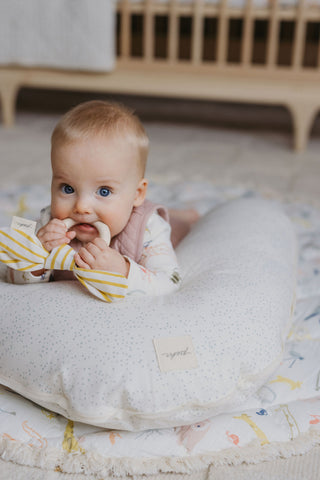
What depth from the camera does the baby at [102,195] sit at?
32.9 inches

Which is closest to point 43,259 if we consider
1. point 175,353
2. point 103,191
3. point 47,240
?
point 47,240

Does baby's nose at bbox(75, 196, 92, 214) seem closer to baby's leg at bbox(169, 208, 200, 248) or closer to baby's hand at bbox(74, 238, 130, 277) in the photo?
baby's hand at bbox(74, 238, 130, 277)

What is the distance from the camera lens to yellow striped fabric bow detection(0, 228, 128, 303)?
795mm

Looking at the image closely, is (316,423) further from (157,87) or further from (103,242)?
(157,87)

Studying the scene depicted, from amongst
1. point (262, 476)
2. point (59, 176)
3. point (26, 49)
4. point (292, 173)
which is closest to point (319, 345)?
point (262, 476)

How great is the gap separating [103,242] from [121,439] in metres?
0.28

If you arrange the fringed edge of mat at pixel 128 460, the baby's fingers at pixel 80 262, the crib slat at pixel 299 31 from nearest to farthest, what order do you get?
1. the fringed edge of mat at pixel 128 460
2. the baby's fingers at pixel 80 262
3. the crib slat at pixel 299 31

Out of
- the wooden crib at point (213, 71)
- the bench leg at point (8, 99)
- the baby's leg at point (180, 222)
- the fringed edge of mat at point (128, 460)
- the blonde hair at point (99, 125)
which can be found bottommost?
the bench leg at point (8, 99)

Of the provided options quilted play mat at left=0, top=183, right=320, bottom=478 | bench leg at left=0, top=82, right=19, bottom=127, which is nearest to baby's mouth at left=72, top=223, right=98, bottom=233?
quilted play mat at left=0, top=183, right=320, bottom=478

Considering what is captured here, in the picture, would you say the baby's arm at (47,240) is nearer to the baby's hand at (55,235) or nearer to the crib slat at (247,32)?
the baby's hand at (55,235)

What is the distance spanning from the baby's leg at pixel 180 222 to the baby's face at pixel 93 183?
1.08 feet

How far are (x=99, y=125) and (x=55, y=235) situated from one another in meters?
0.18

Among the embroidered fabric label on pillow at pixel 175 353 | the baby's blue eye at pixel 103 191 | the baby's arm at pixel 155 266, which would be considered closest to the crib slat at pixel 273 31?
the baby's arm at pixel 155 266

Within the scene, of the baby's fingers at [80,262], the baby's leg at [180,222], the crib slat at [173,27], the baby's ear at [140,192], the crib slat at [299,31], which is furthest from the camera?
the crib slat at [173,27]
